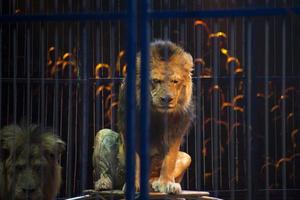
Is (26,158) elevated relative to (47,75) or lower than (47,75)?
lower

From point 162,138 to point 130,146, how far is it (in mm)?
2318

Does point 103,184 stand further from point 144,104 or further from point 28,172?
point 144,104

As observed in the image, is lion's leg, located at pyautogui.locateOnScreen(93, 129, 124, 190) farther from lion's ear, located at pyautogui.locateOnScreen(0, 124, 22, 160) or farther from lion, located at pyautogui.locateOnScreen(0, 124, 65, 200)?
lion's ear, located at pyautogui.locateOnScreen(0, 124, 22, 160)

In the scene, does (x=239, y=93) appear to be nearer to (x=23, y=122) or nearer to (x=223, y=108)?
(x=223, y=108)

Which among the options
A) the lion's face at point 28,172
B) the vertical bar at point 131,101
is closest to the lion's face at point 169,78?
the lion's face at point 28,172

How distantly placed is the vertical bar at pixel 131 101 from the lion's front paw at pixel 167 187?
2056 mm

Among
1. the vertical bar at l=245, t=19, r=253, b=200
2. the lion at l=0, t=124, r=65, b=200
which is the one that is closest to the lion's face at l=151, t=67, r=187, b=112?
the lion at l=0, t=124, r=65, b=200

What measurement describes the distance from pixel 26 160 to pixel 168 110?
1.32 metres

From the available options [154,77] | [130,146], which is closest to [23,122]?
[154,77]

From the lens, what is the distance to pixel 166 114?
5.22 metres

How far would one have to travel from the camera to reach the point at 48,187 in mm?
5246

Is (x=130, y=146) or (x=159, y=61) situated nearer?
(x=130, y=146)

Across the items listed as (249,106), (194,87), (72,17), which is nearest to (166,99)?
(194,87)

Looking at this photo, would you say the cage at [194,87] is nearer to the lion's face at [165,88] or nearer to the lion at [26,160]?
the lion's face at [165,88]
